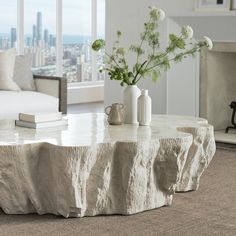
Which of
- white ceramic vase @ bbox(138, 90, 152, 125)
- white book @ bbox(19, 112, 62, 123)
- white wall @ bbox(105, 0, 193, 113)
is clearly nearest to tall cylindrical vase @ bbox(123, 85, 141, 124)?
white ceramic vase @ bbox(138, 90, 152, 125)

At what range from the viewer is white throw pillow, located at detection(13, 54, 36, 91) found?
21.8 ft

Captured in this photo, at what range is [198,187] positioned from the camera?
4.62 metres

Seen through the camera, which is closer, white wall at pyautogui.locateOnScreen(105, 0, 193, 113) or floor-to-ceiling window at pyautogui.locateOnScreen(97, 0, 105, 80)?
white wall at pyautogui.locateOnScreen(105, 0, 193, 113)

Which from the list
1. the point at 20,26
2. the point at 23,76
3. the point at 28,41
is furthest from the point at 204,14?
the point at 28,41

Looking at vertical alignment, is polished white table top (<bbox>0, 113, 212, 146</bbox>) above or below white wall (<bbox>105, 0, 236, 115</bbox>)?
below

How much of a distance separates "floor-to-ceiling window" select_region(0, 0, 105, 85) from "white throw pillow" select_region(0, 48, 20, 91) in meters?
2.54

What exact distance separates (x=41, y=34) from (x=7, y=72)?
10.2 feet

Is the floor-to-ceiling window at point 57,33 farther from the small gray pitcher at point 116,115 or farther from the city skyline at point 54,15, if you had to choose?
the small gray pitcher at point 116,115

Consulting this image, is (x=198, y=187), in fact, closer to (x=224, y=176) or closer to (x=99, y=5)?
(x=224, y=176)

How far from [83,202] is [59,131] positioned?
0.59m

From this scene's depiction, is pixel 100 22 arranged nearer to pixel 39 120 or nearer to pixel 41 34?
pixel 41 34

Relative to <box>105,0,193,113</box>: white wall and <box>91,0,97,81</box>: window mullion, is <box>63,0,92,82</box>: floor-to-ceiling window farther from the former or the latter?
<box>105,0,193,113</box>: white wall

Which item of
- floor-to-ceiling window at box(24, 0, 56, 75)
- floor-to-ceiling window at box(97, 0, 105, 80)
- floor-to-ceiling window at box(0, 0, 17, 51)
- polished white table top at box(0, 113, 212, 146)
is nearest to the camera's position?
polished white table top at box(0, 113, 212, 146)

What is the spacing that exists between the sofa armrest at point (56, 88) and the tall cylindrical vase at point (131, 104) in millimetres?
2040
